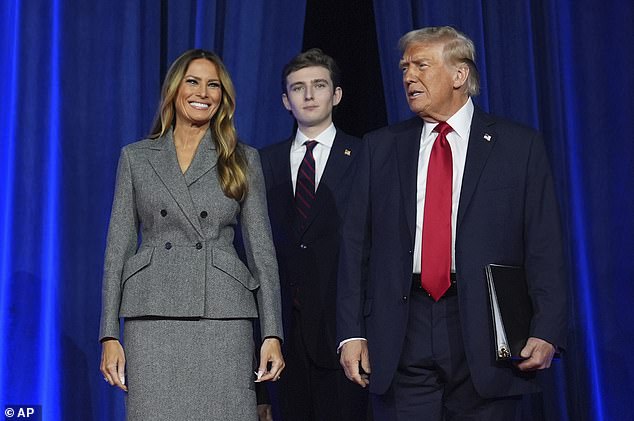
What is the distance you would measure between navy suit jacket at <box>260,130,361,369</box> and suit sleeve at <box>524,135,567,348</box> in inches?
36.6

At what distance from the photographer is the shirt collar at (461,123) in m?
2.71

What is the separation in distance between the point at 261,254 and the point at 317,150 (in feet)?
2.94

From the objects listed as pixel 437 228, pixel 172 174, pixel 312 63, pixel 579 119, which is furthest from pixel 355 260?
pixel 579 119

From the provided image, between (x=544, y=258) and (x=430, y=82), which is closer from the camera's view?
(x=544, y=258)

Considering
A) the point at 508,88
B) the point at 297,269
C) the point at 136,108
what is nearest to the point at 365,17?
the point at 508,88

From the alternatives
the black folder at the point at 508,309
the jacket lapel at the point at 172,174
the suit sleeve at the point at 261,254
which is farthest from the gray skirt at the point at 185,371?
the black folder at the point at 508,309

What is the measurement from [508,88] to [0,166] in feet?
6.94

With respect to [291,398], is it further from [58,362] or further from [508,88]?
[508,88]

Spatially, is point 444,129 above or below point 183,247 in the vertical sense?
above

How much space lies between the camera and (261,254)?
2738 mm

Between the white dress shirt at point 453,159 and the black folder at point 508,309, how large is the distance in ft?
0.42

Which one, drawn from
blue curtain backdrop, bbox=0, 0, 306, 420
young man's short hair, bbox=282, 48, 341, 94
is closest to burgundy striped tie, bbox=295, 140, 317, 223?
young man's short hair, bbox=282, 48, 341, 94

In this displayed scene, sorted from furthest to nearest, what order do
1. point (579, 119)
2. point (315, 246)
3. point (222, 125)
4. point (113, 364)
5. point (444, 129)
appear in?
point (579, 119), point (315, 246), point (222, 125), point (444, 129), point (113, 364)

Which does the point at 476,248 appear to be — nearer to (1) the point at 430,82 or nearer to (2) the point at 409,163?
(2) the point at 409,163
